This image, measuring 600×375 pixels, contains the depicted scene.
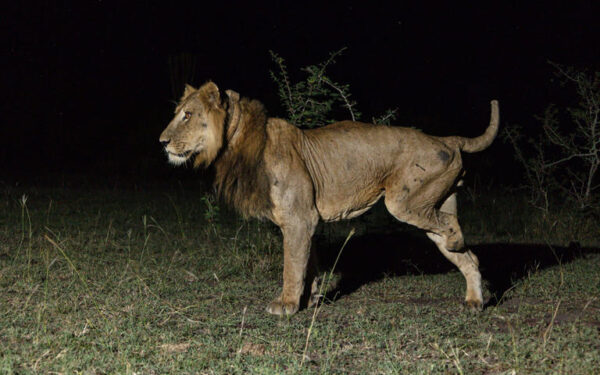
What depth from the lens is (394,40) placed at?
74.8 feet

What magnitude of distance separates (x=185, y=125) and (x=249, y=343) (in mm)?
1598

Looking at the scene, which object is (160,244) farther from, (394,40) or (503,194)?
(394,40)

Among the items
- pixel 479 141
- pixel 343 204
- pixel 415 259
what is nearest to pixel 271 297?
pixel 343 204

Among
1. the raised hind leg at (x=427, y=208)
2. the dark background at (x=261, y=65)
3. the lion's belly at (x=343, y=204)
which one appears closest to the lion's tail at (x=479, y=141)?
the raised hind leg at (x=427, y=208)

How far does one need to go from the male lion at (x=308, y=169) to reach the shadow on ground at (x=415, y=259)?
3.06 feet

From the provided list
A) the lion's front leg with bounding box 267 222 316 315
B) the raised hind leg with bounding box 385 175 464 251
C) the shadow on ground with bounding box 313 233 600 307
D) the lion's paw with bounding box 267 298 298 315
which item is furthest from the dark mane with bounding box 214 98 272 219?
the shadow on ground with bounding box 313 233 600 307

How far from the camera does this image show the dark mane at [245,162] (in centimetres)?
496

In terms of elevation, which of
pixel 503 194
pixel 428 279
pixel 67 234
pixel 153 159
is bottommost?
pixel 153 159

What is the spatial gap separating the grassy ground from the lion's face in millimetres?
1040

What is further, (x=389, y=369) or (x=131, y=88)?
(x=131, y=88)

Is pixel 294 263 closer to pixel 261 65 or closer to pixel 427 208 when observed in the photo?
pixel 427 208

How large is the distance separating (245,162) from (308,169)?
48 centimetres

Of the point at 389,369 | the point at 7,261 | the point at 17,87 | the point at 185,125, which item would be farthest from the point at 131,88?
the point at 389,369

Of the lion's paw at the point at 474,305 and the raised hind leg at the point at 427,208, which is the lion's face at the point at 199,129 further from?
the lion's paw at the point at 474,305
